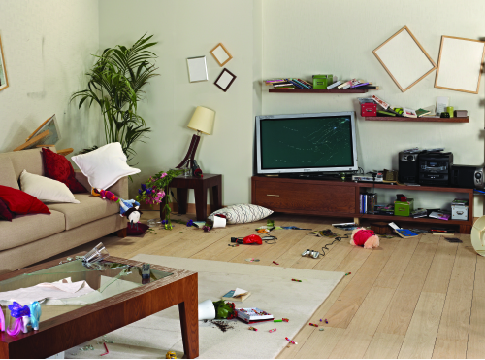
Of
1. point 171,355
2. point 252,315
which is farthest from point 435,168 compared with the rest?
point 171,355

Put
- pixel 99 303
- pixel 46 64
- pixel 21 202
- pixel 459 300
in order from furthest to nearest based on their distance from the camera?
pixel 46 64, pixel 21 202, pixel 459 300, pixel 99 303

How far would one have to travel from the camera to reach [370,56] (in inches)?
212

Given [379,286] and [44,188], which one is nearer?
[379,286]

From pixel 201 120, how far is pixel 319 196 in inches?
58.7

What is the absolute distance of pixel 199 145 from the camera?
5.84 meters

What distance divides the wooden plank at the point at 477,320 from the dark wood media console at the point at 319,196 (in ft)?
4.07

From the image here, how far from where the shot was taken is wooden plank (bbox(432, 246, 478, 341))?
2725 mm

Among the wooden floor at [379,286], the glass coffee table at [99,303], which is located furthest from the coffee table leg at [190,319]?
the wooden floor at [379,286]

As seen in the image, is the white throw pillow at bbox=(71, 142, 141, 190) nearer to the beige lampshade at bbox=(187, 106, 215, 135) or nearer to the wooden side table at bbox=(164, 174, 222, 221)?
the wooden side table at bbox=(164, 174, 222, 221)

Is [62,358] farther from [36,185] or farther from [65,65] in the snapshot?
[65,65]

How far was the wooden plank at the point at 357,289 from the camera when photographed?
2945 millimetres

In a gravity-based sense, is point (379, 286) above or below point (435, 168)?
below

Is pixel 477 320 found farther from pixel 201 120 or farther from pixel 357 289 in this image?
pixel 201 120

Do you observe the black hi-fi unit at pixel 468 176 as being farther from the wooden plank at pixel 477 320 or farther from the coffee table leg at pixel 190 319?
the coffee table leg at pixel 190 319
